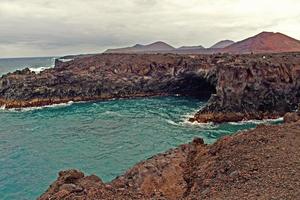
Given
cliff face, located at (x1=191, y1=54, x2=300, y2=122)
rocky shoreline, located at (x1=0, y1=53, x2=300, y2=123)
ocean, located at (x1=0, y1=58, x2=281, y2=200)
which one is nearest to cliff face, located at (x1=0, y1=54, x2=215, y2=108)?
rocky shoreline, located at (x1=0, y1=53, x2=300, y2=123)

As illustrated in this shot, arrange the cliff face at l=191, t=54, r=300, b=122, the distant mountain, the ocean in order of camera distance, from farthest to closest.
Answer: the distant mountain
the cliff face at l=191, t=54, r=300, b=122
the ocean

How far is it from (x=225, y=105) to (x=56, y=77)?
44.1 meters

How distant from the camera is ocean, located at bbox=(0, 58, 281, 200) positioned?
34.0 meters

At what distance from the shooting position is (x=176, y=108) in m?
65.9

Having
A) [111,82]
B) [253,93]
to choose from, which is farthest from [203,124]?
[111,82]

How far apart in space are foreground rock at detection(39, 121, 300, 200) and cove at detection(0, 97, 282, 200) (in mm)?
12208

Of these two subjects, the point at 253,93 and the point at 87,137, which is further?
the point at 253,93

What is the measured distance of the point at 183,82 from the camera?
86.1 metres

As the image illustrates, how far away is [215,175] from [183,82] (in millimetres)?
67826

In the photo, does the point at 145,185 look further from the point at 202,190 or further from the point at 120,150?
the point at 120,150

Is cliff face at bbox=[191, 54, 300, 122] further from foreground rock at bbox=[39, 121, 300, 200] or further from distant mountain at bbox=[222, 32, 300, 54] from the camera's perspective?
distant mountain at bbox=[222, 32, 300, 54]

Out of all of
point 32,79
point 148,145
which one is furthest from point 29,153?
point 32,79

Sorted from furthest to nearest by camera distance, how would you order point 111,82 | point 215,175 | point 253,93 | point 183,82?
point 183,82
point 111,82
point 253,93
point 215,175

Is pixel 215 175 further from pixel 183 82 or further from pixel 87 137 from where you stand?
pixel 183 82
